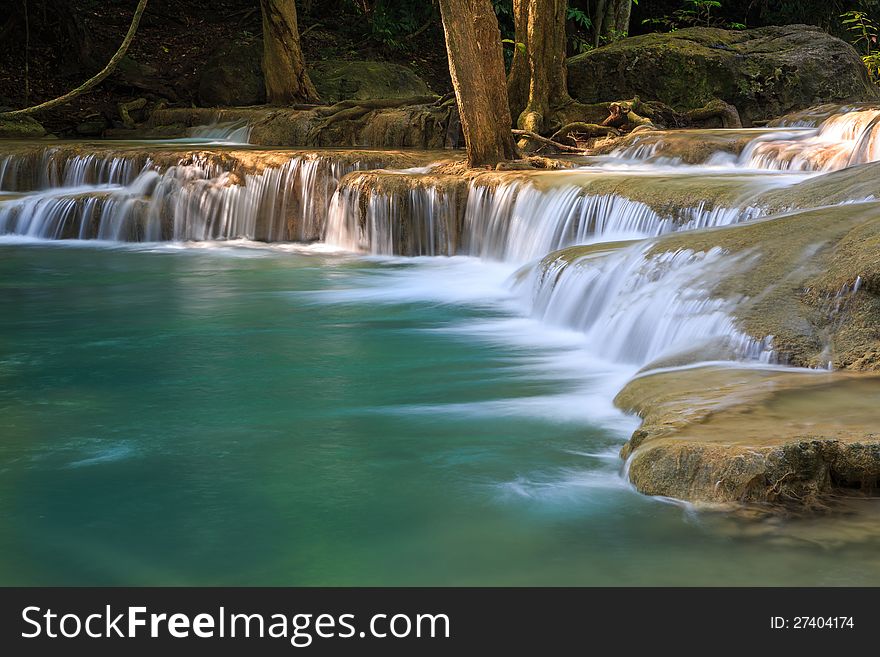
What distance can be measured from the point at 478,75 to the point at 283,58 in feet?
27.0

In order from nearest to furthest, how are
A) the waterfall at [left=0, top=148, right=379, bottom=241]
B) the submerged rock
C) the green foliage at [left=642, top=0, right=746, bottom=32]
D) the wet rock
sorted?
1. the submerged rock
2. the waterfall at [left=0, top=148, right=379, bottom=241]
3. the wet rock
4. the green foliage at [left=642, top=0, right=746, bottom=32]

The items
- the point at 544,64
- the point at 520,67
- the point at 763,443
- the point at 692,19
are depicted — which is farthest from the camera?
the point at 692,19

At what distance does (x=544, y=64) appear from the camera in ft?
51.4

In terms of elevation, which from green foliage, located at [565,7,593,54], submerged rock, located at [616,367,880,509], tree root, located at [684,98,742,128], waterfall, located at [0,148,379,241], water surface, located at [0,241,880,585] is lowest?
water surface, located at [0,241,880,585]

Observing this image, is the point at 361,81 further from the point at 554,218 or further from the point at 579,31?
the point at 554,218

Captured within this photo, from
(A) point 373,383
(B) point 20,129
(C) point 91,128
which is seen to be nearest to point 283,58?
(C) point 91,128

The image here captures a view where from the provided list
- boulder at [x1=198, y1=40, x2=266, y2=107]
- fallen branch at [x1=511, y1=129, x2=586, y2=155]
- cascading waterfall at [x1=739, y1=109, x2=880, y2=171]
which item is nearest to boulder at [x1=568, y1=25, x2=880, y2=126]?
fallen branch at [x1=511, y1=129, x2=586, y2=155]

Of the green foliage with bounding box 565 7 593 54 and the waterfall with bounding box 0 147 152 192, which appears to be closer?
the waterfall with bounding box 0 147 152 192

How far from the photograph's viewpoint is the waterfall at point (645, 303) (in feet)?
20.7

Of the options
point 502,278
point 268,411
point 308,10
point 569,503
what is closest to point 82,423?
point 268,411

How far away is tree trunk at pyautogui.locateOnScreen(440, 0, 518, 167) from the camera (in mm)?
12297

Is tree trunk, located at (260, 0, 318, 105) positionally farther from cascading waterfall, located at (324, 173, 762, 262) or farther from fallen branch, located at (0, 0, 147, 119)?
fallen branch, located at (0, 0, 147, 119)

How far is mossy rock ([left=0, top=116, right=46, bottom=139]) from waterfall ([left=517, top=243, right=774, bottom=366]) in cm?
1271
